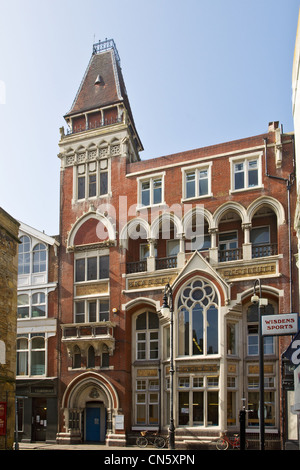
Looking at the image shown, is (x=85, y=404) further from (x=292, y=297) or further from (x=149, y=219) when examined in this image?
(x=292, y=297)

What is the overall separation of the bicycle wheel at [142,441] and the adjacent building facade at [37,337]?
589cm

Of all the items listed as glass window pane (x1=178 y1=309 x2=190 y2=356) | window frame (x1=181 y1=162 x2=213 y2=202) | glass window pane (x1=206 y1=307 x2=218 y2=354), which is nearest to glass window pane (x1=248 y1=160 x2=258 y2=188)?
window frame (x1=181 y1=162 x2=213 y2=202)

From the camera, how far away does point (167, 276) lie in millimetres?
33844

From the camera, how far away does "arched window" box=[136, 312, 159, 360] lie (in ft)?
113

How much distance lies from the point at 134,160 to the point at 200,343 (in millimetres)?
13432

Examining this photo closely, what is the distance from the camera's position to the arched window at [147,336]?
34.6 m

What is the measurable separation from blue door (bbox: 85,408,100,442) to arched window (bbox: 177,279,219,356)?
284 inches

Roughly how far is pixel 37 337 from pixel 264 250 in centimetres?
1567

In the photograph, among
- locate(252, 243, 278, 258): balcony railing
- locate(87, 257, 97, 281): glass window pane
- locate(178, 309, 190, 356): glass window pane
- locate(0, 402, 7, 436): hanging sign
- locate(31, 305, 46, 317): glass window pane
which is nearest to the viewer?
locate(0, 402, 7, 436): hanging sign

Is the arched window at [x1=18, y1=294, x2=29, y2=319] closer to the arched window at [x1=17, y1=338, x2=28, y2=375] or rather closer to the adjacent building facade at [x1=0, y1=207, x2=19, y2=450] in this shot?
the arched window at [x1=17, y1=338, x2=28, y2=375]

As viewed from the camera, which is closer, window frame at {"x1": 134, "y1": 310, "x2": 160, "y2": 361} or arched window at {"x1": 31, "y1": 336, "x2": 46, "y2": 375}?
window frame at {"x1": 134, "y1": 310, "x2": 160, "y2": 361}

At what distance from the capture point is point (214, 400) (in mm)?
31031

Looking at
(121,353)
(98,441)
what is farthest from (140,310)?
(98,441)
